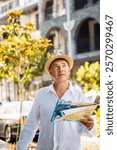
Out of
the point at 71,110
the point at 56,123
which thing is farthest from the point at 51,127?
→ the point at 71,110

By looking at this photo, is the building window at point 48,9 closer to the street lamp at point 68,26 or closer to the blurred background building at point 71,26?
the blurred background building at point 71,26

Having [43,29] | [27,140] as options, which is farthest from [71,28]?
[27,140]

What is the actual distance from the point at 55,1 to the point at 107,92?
24.9 metres

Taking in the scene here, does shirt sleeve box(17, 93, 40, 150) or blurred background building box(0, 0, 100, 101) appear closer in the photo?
shirt sleeve box(17, 93, 40, 150)

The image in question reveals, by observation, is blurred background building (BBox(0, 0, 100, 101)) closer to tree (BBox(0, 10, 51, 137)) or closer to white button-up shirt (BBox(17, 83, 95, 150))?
tree (BBox(0, 10, 51, 137))

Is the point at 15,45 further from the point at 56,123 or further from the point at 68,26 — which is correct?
the point at 68,26

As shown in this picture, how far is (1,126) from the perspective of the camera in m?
7.59

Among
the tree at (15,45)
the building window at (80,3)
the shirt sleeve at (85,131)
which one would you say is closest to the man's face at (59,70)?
the shirt sleeve at (85,131)

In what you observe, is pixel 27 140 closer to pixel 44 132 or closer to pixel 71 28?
pixel 44 132

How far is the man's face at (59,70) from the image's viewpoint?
2703mm

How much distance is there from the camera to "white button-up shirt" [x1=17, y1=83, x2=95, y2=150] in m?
2.65

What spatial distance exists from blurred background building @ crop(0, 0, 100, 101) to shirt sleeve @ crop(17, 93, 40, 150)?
19.2 metres

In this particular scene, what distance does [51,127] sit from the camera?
2691mm

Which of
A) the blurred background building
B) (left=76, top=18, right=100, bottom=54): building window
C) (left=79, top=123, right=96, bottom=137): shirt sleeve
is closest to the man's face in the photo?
(left=79, top=123, right=96, bottom=137): shirt sleeve
